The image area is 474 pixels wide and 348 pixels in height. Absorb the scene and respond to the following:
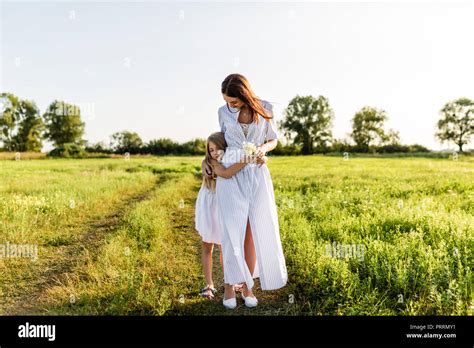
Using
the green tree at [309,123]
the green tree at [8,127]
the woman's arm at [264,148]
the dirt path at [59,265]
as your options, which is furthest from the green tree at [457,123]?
the green tree at [8,127]

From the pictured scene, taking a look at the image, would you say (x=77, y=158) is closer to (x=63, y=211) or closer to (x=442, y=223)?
(x=63, y=211)

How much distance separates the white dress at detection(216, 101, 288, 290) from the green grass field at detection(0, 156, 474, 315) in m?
0.41

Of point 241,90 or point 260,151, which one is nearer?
point 241,90

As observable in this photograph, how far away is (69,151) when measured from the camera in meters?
18.3

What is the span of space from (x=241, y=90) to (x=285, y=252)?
259 centimetres

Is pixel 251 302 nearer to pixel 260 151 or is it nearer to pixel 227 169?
pixel 227 169

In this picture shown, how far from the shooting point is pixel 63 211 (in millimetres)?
8445

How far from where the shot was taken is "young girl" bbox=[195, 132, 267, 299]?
4.40m

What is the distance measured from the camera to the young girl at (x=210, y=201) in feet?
14.4

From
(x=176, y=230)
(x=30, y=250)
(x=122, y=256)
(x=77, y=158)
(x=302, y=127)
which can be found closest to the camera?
(x=122, y=256)

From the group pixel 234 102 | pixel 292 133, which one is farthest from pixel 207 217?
pixel 292 133

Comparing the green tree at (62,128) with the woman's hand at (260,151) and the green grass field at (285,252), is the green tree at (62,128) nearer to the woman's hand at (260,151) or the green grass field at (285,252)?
the green grass field at (285,252)
